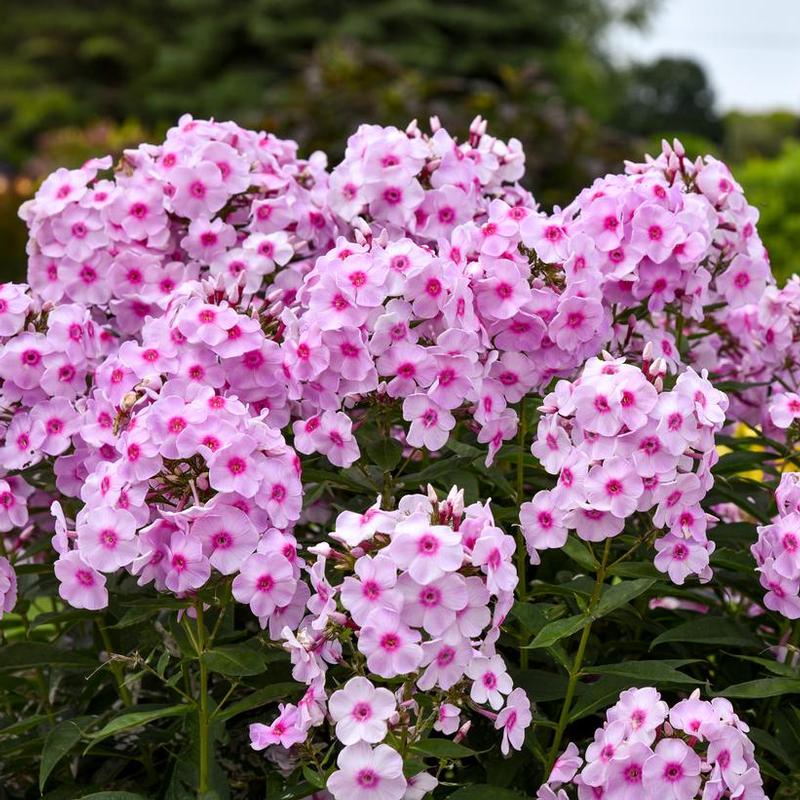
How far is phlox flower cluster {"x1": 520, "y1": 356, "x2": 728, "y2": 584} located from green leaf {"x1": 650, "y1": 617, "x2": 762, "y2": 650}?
18 centimetres

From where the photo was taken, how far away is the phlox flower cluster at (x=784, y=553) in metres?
1.89

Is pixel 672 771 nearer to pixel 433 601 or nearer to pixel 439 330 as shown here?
pixel 433 601

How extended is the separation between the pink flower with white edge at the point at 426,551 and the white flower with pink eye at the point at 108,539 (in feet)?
1.31

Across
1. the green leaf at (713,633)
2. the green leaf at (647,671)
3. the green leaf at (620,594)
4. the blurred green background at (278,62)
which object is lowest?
the blurred green background at (278,62)

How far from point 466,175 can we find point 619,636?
0.87 m

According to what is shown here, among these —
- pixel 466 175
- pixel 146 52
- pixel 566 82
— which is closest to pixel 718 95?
pixel 566 82

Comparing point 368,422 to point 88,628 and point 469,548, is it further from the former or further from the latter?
point 88,628

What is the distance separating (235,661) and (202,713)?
11 cm

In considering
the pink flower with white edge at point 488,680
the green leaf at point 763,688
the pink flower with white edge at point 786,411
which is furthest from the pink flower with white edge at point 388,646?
the pink flower with white edge at point 786,411

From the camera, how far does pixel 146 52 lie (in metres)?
26.8

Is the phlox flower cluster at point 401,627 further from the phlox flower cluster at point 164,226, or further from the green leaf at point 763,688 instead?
the phlox flower cluster at point 164,226

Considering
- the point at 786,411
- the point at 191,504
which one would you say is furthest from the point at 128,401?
the point at 786,411

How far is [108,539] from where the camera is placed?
178 cm

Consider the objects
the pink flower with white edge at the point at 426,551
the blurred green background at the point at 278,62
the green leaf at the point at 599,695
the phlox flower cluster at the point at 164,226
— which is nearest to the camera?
the pink flower with white edge at the point at 426,551
